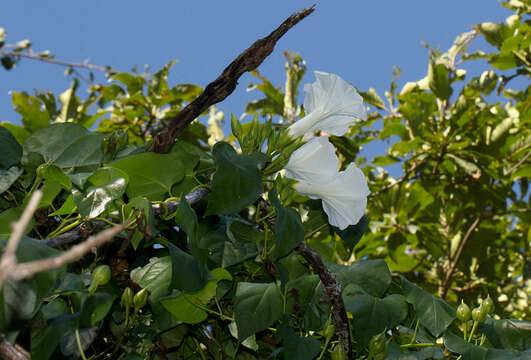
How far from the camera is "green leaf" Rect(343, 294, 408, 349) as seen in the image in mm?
711

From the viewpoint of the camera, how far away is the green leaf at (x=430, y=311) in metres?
0.76

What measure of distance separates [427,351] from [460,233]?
1.94 metres

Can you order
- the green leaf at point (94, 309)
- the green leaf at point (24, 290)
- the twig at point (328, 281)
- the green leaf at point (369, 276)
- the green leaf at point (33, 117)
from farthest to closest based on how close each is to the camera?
the green leaf at point (33, 117)
the green leaf at point (369, 276)
the twig at point (328, 281)
the green leaf at point (94, 309)
the green leaf at point (24, 290)

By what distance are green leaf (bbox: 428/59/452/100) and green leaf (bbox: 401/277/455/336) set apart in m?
1.81

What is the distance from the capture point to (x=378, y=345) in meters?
0.69

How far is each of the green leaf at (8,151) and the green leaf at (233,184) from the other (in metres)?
0.32

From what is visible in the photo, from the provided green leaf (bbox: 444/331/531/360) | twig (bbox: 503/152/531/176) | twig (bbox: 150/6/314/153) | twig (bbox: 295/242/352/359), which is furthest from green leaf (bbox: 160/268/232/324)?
twig (bbox: 503/152/531/176)

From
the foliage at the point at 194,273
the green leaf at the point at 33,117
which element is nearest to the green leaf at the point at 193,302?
the foliage at the point at 194,273

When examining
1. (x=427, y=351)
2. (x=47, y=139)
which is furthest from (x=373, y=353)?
(x=47, y=139)

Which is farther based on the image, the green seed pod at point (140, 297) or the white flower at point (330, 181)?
the white flower at point (330, 181)

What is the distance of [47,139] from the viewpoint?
80 cm

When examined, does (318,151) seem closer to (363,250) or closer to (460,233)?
(363,250)

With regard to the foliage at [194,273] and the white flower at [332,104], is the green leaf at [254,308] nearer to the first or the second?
the foliage at [194,273]

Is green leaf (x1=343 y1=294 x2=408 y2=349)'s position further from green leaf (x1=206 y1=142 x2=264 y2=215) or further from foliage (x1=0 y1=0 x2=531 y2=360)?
green leaf (x1=206 y1=142 x2=264 y2=215)
